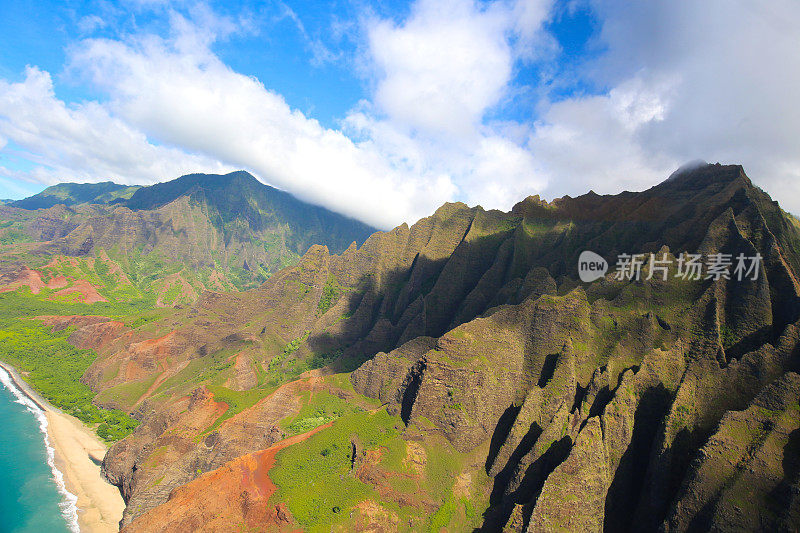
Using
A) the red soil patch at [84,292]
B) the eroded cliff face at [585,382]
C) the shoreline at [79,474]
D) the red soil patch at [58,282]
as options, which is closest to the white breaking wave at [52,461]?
the shoreline at [79,474]

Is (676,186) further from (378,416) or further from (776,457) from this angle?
(378,416)

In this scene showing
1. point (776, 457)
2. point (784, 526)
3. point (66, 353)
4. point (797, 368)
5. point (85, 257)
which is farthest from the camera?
point (85, 257)

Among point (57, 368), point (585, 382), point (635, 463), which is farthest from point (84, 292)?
point (635, 463)

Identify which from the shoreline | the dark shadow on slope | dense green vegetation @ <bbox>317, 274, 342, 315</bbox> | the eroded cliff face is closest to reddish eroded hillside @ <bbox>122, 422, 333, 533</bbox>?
the eroded cliff face

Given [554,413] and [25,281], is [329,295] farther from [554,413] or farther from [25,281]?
[25,281]

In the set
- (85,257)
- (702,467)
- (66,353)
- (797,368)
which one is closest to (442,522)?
(702,467)

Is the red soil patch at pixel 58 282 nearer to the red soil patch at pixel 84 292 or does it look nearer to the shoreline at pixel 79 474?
the red soil patch at pixel 84 292

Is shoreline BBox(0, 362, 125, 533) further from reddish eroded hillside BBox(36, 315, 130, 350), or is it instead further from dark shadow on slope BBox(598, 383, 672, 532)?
dark shadow on slope BBox(598, 383, 672, 532)
